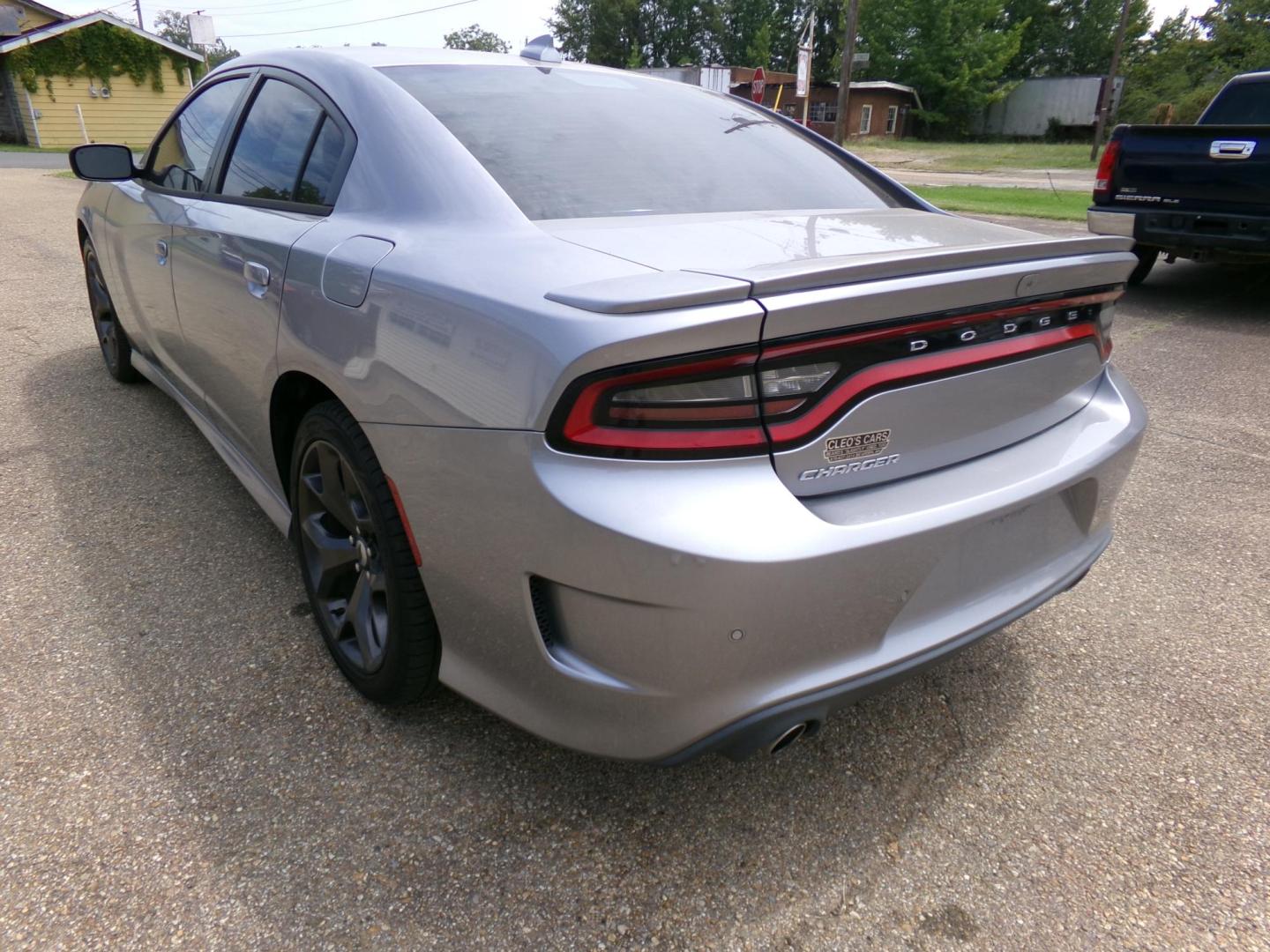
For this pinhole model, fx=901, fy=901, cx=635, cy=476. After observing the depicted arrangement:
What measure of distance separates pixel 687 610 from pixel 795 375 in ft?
1.40

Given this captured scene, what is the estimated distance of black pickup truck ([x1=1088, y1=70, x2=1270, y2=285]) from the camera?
6016mm

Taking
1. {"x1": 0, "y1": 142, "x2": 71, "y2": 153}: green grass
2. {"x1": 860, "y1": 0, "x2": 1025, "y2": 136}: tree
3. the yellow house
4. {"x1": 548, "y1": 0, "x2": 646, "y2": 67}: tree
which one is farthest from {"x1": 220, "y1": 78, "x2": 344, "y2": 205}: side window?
{"x1": 548, "y1": 0, "x2": 646, "y2": 67}: tree

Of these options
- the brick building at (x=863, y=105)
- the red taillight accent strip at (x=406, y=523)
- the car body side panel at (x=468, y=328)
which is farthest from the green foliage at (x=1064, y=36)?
the red taillight accent strip at (x=406, y=523)

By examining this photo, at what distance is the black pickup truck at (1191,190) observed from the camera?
237 inches

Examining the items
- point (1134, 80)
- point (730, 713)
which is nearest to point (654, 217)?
point (730, 713)

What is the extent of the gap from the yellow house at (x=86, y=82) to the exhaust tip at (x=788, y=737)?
36.4 m

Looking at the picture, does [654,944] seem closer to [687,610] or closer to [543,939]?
[543,939]

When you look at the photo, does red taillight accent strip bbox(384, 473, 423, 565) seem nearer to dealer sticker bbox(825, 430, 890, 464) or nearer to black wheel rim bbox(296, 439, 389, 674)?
black wheel rim bbox(296, 439, 389, 674)

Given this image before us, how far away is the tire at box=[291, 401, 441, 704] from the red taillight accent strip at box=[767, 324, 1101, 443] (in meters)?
0.84

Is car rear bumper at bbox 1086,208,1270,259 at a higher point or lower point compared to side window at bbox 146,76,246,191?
lower

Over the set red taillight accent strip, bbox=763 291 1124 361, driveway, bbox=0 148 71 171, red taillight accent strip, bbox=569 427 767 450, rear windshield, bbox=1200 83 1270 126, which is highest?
rear windshield, bbox=1200 83 1270 126

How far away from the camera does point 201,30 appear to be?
24422mm

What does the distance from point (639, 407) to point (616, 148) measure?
1.07 meters

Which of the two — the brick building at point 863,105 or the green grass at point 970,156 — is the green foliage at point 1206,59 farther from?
the brick building at point 863,105
